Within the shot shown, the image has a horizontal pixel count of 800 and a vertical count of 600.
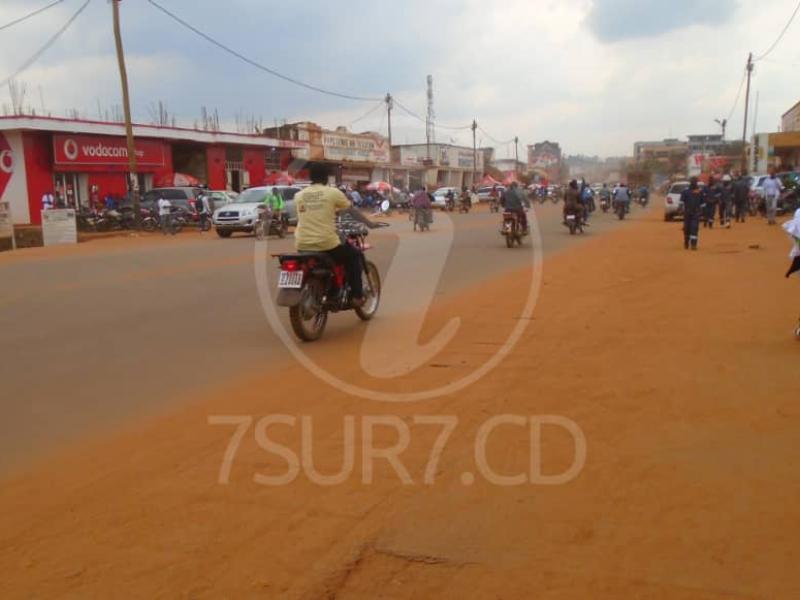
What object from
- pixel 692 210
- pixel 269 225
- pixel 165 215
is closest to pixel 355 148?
pixel 165 215

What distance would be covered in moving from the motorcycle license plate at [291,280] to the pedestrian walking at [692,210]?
12817 mm

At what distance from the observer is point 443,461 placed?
4527 millimetres

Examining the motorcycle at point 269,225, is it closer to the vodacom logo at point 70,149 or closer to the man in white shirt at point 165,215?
the man in white shirt at point 165,215

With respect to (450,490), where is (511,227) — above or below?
above

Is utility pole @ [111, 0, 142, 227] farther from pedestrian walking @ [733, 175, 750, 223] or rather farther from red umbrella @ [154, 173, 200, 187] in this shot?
pedestrian walking @ [733, 175, 750, 223]

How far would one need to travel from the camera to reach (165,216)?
1164 inches

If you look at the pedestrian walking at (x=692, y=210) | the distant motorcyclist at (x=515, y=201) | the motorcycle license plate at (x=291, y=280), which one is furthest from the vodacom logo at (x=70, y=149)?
the motorcycle license plate at (x=291, y=280)

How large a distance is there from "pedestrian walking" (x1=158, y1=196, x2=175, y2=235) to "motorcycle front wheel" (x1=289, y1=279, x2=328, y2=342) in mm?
22738

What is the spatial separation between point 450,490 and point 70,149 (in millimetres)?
33361

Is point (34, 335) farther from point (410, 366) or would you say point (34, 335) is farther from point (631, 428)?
point (631, 428)

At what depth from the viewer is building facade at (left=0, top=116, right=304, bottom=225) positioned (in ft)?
104

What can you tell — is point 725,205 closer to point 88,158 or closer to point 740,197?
point 740,197

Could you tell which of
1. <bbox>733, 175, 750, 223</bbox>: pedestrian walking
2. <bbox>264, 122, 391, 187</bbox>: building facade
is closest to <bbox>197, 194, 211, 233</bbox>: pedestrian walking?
<bbox>264, 122, 391, 187</bbox>: building facade

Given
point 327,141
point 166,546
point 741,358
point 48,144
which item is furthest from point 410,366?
point 327,141
